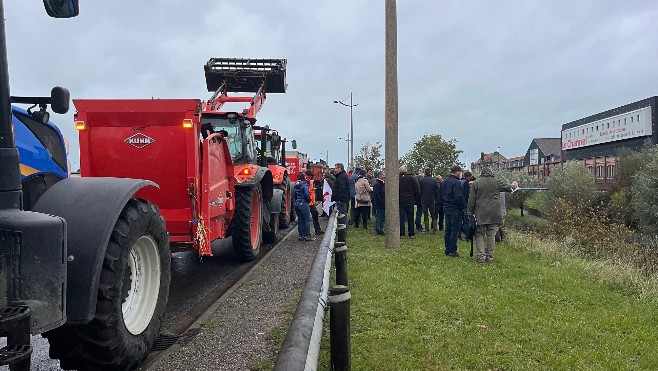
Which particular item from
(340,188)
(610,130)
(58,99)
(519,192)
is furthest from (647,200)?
(610,130)

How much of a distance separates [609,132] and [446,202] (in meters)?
49.5

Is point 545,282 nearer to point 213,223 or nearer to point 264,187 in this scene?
point 213,223

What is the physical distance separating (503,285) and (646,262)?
8773 mm

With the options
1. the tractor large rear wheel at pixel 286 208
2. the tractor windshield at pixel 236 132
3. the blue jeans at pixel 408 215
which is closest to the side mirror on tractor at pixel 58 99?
the tractor windshield at pixel 236 132

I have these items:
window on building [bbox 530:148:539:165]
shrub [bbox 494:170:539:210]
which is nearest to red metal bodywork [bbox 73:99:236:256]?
shrub [bbox 494:170:539:210]

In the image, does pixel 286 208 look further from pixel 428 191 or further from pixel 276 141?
pixel 428 191

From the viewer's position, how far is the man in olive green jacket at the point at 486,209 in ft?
32.6

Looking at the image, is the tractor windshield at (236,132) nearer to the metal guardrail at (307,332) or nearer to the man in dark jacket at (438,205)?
the metal guardrail at (307,332)

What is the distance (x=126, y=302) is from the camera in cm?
452

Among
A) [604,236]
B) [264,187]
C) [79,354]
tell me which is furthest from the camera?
[604,236]

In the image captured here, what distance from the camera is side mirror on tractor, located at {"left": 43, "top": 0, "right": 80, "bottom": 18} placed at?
286 cm

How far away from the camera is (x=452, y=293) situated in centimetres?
707

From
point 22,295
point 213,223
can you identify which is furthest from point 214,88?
point 22,295

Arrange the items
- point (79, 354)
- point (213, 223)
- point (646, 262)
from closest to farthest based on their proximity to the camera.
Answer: point (79, 354), point (213, 223), point (646, 262)
